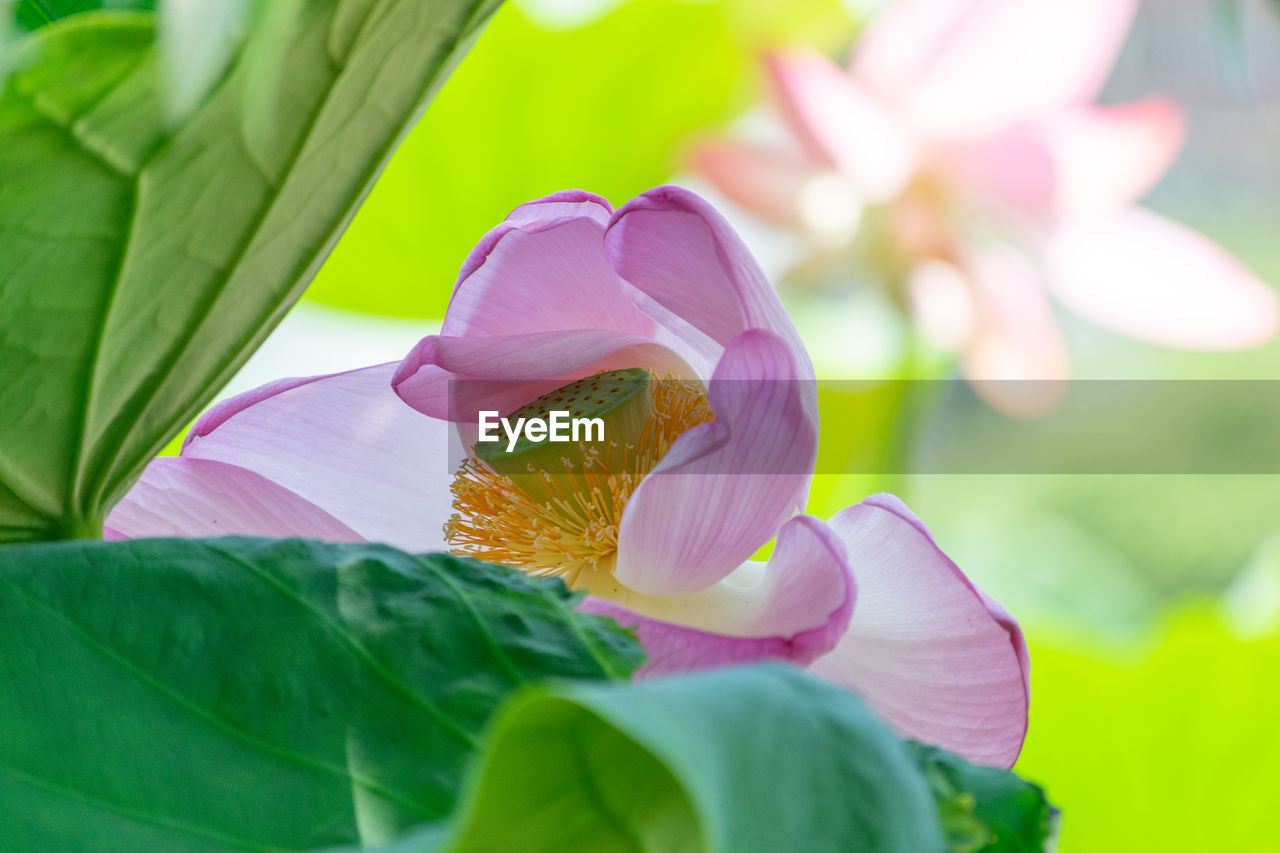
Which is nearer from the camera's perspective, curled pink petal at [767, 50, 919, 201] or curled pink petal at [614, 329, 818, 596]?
curled pink petal at [614, 329, 818, 596]

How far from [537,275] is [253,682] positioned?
0.11 metres

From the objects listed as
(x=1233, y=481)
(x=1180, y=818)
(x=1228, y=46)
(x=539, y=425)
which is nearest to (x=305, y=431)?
(x=539, y=425)

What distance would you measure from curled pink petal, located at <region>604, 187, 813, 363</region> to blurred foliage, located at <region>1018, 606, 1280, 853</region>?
0.25 metres

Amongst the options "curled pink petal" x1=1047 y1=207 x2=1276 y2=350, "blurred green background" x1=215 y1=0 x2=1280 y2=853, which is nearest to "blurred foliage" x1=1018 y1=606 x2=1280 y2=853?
"blurred green background" x1=215 y1=0 x2=1280 y2=853

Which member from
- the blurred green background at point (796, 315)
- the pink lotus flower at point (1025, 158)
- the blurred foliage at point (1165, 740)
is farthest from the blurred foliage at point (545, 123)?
the blurred foliage at point (1165, 740)

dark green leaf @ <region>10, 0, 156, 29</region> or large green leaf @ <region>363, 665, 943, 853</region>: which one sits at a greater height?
dark green leaf @ <region>10, 0, 156, 29</region>

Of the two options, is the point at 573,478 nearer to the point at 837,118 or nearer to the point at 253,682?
the point at 253,682

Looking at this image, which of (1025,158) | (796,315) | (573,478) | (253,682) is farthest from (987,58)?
(253,682)

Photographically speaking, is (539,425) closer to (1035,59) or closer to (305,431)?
(305,431)

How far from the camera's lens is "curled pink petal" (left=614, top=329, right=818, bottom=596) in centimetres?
19

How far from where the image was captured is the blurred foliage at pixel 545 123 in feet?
1.94

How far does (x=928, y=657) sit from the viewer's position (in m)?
0.22

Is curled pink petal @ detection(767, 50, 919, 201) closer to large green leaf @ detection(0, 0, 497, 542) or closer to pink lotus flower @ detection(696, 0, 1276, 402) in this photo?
pink lotus flower @ detection(696, 0, 1276, 402)

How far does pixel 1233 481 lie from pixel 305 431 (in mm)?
2842
